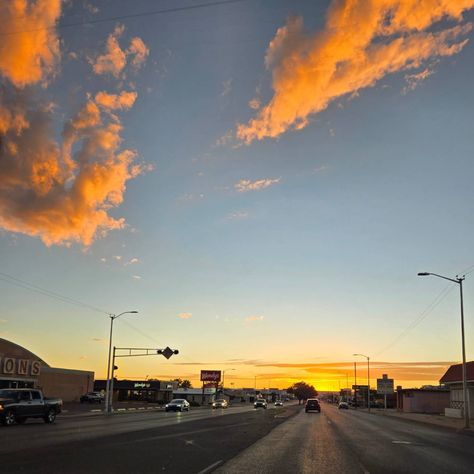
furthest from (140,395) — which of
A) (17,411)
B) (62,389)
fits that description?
(17,411)

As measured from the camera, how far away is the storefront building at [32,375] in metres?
60.2

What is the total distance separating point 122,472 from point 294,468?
4.46 m

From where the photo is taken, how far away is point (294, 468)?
14.0 meters

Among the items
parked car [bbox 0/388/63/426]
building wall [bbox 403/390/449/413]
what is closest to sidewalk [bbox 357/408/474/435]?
building wall [bbox 403/390/449/413]

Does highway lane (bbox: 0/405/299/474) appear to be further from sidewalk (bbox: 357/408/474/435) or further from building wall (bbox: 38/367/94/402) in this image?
Answer: building wall (bbox: 38/367/94/402)

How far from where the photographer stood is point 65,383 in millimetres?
82312

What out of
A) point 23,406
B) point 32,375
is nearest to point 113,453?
point 23,406

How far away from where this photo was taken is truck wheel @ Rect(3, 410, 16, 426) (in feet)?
95.7

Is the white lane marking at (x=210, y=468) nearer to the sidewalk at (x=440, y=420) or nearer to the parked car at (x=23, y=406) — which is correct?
the parked car at (x=23, y=406)

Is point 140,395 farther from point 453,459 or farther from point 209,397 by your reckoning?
point 453,459

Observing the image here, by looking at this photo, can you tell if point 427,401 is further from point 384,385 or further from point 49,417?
point 49,417

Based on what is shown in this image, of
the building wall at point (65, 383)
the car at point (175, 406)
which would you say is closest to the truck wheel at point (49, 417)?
the car at point (175, 406)

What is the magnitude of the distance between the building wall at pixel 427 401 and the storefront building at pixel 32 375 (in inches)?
2141

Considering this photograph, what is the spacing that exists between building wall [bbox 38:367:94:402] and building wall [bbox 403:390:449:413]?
177 feet
